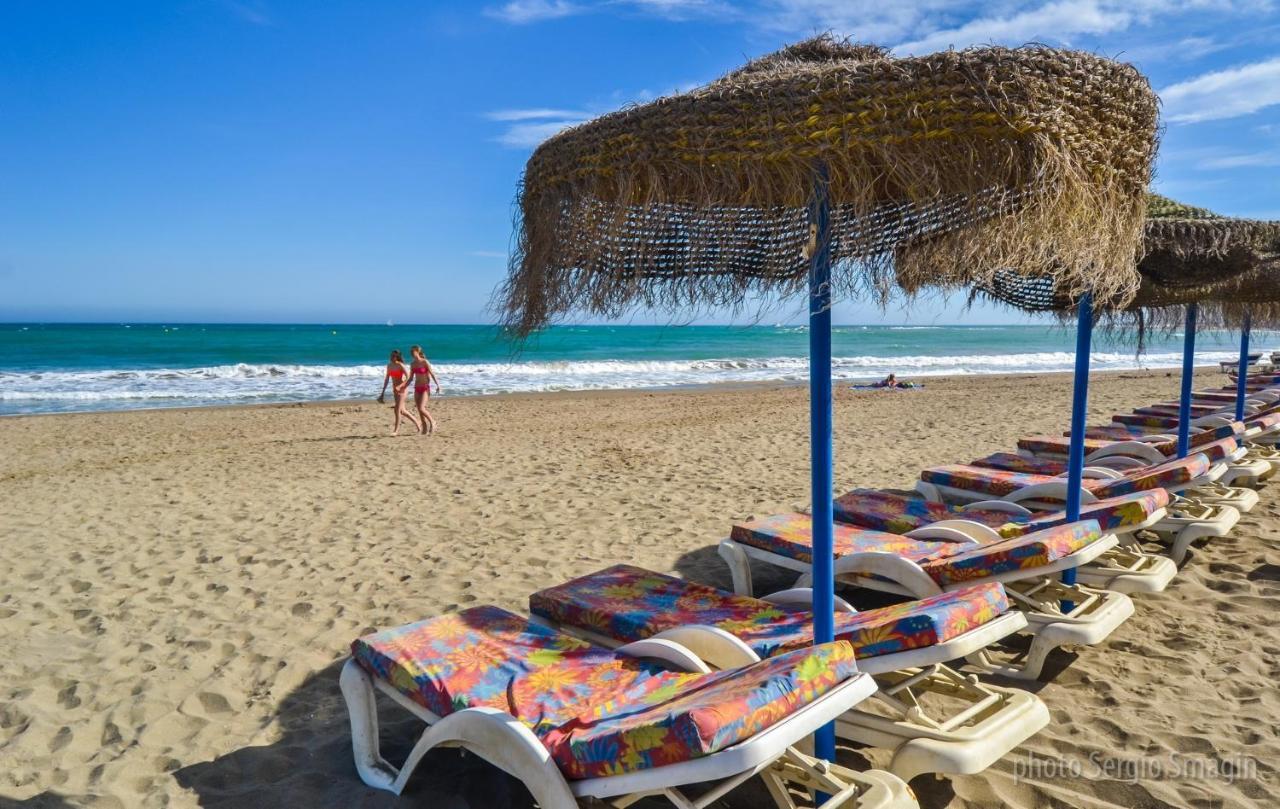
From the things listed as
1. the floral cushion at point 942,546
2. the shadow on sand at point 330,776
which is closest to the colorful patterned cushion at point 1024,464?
the floral cushion at point 942,546

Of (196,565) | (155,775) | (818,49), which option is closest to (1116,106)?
(818,49)

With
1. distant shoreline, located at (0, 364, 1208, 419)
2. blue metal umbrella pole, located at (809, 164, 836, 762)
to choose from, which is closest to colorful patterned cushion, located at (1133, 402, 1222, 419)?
blue metal umbrella pole, located at (809, 164, 836, 762)

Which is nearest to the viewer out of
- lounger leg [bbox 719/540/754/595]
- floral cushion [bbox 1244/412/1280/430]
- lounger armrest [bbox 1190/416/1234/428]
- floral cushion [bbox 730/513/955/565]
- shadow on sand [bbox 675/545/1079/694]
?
shadow on sand [bbox 675/545/1079/694]

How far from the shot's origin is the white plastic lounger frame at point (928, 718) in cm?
231

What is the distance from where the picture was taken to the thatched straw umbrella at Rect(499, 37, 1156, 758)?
1.70 metres

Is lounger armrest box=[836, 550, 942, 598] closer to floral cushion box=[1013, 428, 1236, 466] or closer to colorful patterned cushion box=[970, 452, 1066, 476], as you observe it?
colorful patterned cushion box=[970, 452, 1066, 476]

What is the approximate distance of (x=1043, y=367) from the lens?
31.6 metres

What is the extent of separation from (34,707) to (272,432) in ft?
32.5

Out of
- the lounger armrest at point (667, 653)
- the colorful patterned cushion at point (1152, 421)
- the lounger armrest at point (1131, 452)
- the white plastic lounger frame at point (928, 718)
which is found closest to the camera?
the white plastic lounger frame at point (928, 718)

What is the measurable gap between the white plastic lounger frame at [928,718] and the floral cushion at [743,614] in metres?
0.04

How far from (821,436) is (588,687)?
1075 mm

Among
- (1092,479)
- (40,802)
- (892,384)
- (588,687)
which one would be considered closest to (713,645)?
(588,687)

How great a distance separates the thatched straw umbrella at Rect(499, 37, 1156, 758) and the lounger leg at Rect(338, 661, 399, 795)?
4.52 ft

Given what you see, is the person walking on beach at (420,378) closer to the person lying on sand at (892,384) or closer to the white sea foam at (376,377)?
the white sea foam at (376,377)
